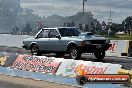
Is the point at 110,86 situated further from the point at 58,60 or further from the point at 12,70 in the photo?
the point at 12,70

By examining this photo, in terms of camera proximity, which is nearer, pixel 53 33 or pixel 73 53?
pixel 73 53

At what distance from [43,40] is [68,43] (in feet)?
7.30

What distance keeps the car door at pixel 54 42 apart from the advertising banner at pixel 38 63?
375cm

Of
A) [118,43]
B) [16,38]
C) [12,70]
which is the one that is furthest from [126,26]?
[12,70]

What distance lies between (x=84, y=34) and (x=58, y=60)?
505 centimetres

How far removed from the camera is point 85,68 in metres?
12.1

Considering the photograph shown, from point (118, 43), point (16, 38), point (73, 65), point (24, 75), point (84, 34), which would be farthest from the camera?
point (16, 38)

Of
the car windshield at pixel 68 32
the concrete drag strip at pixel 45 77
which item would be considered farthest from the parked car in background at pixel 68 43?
the concrete drag strip at pixel 45 77

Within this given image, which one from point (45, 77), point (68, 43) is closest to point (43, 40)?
point (68, 43)

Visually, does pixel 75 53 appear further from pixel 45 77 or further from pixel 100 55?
pixel 45 77

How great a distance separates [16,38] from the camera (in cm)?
3488

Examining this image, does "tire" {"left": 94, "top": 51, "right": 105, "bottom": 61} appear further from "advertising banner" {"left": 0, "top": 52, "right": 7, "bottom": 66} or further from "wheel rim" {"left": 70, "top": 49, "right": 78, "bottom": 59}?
"advertising banner" {"left": 0, "top": 52, "right": 7, "bottom": 66}

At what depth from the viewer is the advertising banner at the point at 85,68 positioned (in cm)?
1109

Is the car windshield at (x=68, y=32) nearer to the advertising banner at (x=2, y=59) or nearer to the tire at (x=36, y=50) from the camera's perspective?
the tire at (x=36, y=50)
